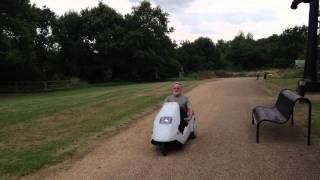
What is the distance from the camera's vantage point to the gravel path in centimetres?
788

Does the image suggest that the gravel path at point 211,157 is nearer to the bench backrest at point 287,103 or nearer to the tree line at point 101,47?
the bench backrest at point 287,103

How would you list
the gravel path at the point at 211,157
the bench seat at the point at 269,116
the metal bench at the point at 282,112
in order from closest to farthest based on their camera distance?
1. the gravel path at the point at 211,157
2. the metal bench at the point at 282,112
3. the bench seat at the point at 269,116

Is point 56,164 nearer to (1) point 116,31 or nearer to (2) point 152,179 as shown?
(2) point 152,179

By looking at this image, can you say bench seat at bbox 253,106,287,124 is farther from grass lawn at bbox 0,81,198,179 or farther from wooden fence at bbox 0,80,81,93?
wooden fence at bbox 0,80,81,93

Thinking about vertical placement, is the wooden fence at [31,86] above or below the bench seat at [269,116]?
below

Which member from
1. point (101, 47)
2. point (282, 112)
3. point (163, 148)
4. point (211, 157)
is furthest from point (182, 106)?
point (101, 47)

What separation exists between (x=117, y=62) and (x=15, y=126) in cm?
5293

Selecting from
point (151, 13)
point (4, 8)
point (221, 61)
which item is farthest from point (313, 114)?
point (221, 61)

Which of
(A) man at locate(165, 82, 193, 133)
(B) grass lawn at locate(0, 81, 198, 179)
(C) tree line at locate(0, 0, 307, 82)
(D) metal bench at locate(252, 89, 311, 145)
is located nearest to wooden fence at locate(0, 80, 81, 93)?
(C) tree line at locate(0, 0, 307, 82)

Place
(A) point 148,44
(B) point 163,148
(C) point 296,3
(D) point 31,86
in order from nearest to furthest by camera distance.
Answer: (B) point 163,148
(C) point 296,3
(D) point 31,86
(A) point 148,44

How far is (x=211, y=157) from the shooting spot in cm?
901

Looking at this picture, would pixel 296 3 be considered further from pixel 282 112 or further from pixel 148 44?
pixel 148 44

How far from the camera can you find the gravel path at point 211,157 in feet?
25.8

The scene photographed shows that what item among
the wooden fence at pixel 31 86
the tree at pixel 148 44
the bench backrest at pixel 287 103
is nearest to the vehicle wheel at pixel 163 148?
the bench backrest at pixel 287 103
